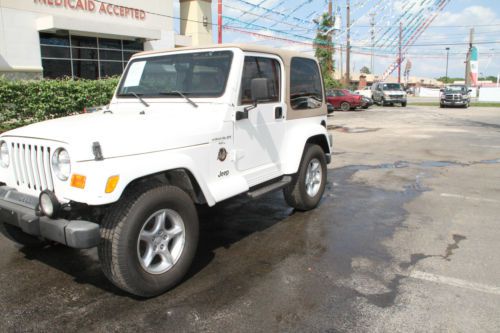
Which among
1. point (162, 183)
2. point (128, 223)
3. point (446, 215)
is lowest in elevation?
point (446, 215)

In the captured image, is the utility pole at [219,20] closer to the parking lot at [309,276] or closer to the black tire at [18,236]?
the parking lot at [309,276]

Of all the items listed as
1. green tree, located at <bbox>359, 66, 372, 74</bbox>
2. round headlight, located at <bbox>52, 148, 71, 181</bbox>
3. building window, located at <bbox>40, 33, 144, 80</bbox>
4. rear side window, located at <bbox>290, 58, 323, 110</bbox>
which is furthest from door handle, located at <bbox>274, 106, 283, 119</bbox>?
green tree, located at <bbox>359, 66, 372, 74</bbox>

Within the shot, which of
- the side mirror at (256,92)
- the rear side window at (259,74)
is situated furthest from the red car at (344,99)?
the side mirror at (256,92)

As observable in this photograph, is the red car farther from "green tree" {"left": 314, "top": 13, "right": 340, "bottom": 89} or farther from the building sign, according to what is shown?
the building sign

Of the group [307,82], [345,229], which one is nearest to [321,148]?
[307,82]

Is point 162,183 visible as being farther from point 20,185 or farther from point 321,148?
point 321,148

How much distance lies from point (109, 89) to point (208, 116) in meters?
10.0

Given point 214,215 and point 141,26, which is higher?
point 141,26

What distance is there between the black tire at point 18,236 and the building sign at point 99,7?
59.3 ft

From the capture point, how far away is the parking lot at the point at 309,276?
10.4 ft

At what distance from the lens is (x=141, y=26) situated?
24.0 metres

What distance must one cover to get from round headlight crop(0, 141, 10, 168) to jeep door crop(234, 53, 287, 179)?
2.06 meters

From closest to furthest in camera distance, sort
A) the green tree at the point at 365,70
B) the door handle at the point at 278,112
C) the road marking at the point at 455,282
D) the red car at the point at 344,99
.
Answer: the road marking at the point at 455,282 → the door handle at the point at 278,112 → the red car at the point at 344,99 → the green tree at the point at 365,70

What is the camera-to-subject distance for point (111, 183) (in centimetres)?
308
